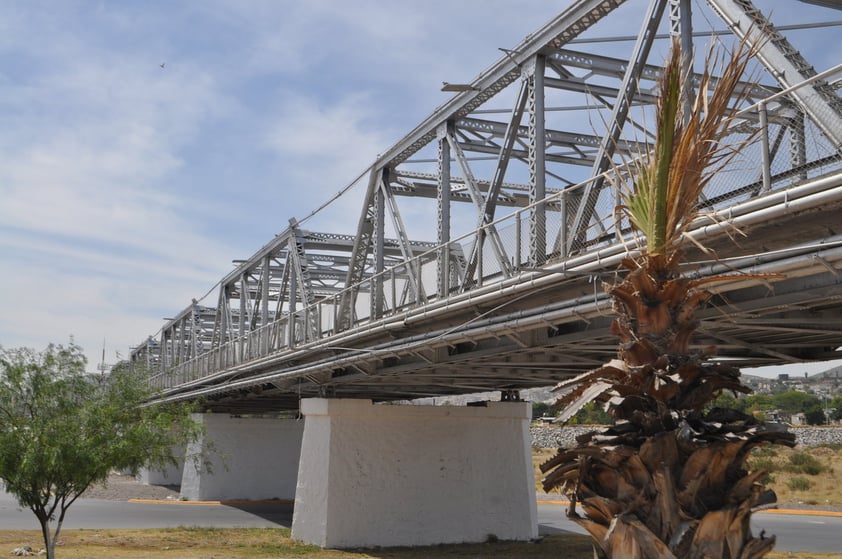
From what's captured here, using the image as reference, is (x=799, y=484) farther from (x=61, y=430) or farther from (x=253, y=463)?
(x=61, y=430)

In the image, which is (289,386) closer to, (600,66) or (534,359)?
(534,359)

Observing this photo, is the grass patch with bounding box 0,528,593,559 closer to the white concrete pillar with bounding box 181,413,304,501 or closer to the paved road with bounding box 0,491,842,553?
the paved road with bounding box 0,491,842,553

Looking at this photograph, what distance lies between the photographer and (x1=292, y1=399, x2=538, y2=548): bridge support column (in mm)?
24094

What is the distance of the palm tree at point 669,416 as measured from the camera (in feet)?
14.9

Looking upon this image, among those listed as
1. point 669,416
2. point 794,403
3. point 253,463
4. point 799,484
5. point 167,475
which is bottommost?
point 799,484

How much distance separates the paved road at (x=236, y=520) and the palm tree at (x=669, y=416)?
65.2 feet

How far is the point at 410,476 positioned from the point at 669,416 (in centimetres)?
2079

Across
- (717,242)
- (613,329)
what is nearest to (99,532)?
(717,242)

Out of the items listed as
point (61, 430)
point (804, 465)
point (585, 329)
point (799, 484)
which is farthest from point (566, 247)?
point (804, 465)

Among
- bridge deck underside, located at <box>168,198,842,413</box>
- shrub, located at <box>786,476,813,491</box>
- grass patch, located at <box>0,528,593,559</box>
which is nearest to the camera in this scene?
bridge deck underside, located at <box>168,198,842,413</box>

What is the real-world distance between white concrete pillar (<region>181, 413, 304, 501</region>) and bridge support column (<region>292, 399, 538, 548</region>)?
16234mm

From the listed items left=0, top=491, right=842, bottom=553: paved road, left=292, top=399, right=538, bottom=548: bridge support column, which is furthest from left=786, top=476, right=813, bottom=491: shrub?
left=292, top=399, right=538, bottom=548: bridge support column

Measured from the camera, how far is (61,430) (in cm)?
1844

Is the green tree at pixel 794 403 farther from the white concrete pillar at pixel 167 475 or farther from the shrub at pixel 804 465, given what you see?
the white concrete pillar at pixel 167 475
